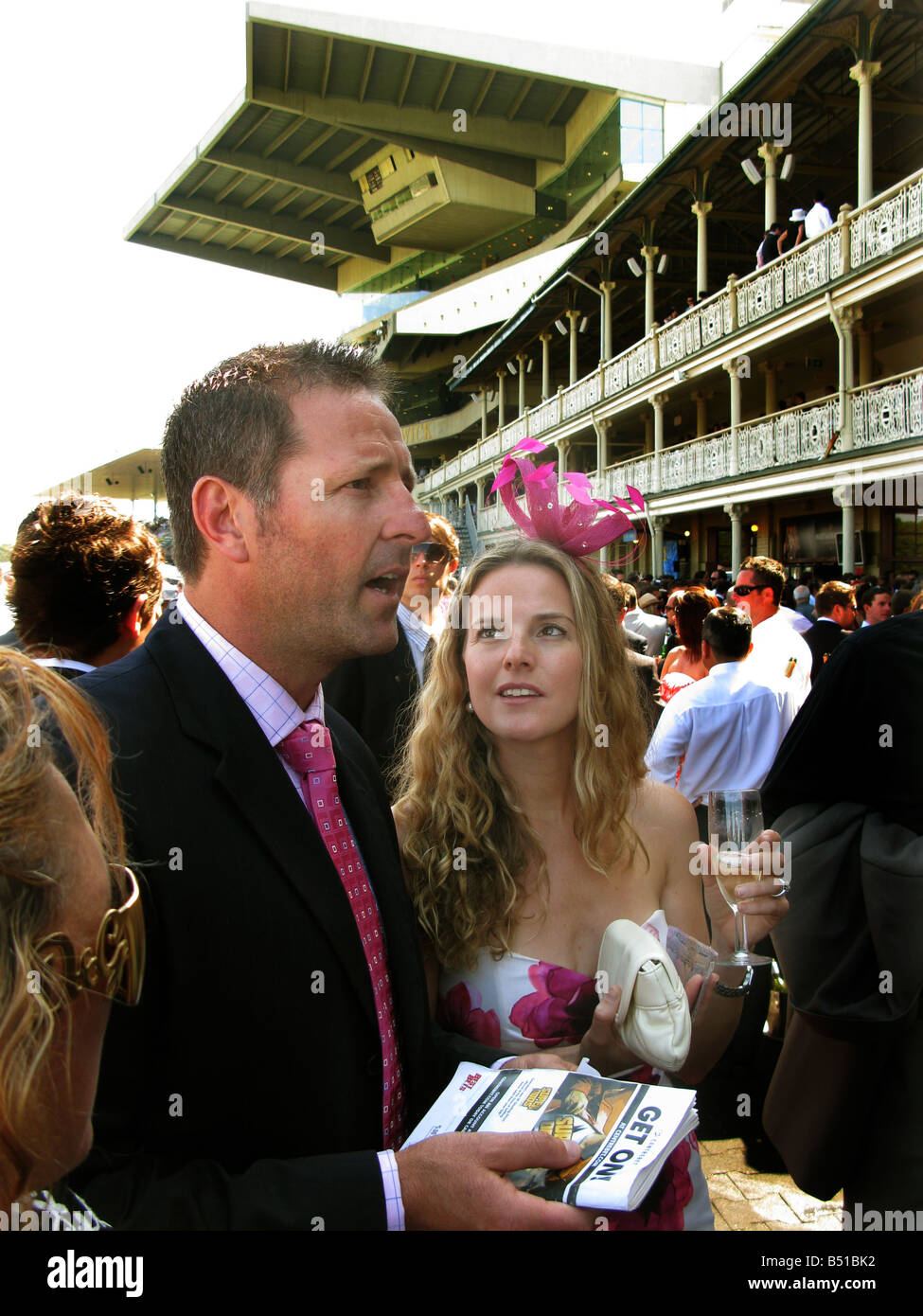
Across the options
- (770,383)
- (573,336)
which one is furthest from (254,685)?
(573,336)

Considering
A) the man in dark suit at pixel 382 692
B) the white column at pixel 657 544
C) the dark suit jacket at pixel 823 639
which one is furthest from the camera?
the white column at pixel 657 544

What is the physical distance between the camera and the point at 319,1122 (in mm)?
1291

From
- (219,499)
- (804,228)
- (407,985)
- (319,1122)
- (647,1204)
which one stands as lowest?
(647,1204)

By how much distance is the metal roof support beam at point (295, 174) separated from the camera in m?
47.5

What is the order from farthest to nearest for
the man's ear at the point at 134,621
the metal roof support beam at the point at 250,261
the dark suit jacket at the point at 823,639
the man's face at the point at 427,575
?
1. the metal roof support beam at the point at 250,261
2. the dark suit jacket at the point at 823,639
3. the man's face at the point at 427,575
4. the man's ear at the point at 134,621

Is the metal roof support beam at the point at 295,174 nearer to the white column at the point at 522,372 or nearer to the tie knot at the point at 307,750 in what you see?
the white column at the point at 522,372

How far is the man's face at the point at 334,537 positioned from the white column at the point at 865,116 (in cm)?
1399

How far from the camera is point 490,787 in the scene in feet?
7.48

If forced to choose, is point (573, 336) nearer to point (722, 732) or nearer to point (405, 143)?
point (722, 732)

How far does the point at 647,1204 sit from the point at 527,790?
1.02 meters

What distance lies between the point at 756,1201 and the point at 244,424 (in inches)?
128

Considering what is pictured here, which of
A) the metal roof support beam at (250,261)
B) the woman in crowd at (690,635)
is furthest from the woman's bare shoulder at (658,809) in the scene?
the metal roof support beam at (250,261)

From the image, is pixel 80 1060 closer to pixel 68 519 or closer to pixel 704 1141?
pixel 68 519


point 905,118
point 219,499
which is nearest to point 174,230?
point 905,118
